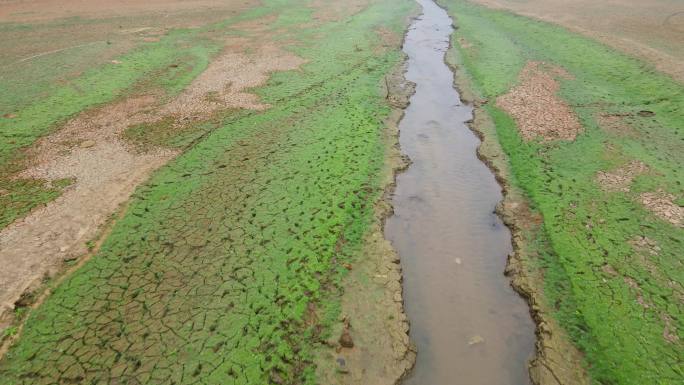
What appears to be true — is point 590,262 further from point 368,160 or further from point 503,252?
point 368,160

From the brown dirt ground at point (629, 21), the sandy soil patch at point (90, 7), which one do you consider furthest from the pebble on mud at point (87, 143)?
the brown dirt ground at point (629, 21)

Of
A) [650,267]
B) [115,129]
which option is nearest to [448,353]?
[650,267]

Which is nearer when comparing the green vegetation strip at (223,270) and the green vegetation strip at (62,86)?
the green vegetation strip at (223,270)

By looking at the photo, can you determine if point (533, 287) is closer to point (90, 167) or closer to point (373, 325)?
point (373, 325)

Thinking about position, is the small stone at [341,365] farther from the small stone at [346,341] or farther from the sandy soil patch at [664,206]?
the sandy soil patch at [664,206]

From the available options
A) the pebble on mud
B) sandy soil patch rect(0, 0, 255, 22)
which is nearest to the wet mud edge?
the pebble on mud

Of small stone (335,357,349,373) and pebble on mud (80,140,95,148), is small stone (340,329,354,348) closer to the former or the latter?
small stone (335,357,349,373)
